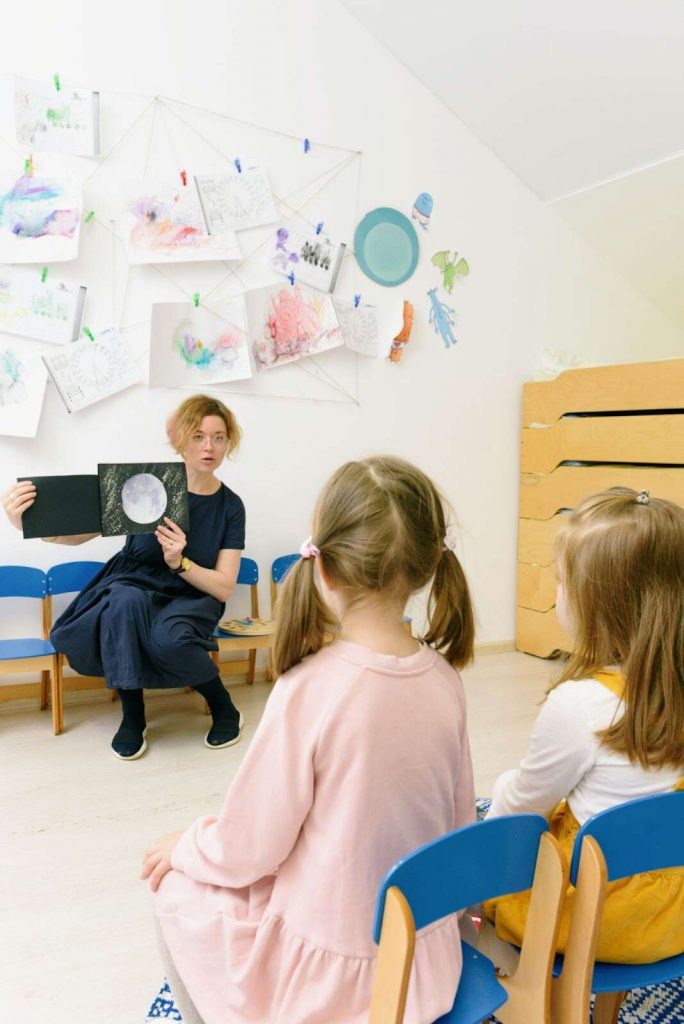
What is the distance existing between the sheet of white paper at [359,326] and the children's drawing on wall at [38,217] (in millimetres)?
973

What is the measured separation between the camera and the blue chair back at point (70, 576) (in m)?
2.51

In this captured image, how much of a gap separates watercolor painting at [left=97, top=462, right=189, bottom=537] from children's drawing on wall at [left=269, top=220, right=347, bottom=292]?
1.03 meters

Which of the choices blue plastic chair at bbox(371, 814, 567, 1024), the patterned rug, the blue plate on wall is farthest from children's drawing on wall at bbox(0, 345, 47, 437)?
blue plastic chair at bbox(371, 814, 567, 1024)

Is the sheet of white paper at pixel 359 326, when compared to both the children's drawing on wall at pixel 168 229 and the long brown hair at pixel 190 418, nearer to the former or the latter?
the children's drawing on wall at pixel 168 229

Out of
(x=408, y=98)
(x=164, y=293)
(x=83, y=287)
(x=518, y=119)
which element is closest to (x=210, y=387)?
(x=164, y=293)

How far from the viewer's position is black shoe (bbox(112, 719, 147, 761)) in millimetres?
2209

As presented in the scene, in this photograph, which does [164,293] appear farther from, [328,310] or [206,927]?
[206,927]

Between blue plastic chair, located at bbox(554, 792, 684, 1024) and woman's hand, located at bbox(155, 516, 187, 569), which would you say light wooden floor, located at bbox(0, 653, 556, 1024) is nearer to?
woman's hand, located at bbox(155, 516, 187, 569)

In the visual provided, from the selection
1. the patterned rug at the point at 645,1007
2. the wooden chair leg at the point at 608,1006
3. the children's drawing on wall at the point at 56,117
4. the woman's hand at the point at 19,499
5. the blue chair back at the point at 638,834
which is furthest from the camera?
the children's drawing on wall at the point at 56,117

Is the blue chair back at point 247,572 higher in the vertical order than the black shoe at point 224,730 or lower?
higher

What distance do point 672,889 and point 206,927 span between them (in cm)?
59

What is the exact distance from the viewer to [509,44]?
2721 millimetres

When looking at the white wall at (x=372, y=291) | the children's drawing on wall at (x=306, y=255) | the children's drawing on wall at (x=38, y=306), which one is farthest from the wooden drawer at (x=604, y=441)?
the children's drawing on wall at (x=38, y=306)

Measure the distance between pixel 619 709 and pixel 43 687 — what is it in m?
2.09
